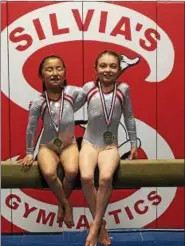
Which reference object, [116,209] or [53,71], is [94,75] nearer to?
[116,209]

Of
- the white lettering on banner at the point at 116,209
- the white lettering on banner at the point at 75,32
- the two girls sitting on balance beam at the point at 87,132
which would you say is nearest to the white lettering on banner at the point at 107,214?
the white lettering on banner at the point at 116,209

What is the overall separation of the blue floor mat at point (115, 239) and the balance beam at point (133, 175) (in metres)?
1.10

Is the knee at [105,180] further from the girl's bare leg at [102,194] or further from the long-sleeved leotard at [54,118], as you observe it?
the long-sleeved leotard at [54,118]

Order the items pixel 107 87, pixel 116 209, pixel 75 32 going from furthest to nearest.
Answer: pixel 116 209
pixel 75 32
pixel 107 87

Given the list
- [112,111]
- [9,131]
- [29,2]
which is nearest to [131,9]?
[29,2]

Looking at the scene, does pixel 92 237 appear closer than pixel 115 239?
Yes

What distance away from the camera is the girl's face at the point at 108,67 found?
4.79ft

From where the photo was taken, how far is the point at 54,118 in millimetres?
1511

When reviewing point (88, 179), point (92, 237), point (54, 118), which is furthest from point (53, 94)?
point (92, 237)

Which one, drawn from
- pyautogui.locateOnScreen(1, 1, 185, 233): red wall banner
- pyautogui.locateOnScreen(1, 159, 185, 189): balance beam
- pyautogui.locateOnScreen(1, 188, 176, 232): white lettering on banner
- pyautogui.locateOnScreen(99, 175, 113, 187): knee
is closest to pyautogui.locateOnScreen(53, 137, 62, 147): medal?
pyautogui.locateOnScreen(1, 159, 185, 189): balance beam

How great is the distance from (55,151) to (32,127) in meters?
0.12

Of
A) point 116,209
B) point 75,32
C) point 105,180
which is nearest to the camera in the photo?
point 105,180

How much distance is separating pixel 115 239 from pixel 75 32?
1211mm

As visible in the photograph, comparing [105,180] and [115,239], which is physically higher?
[105,180]
